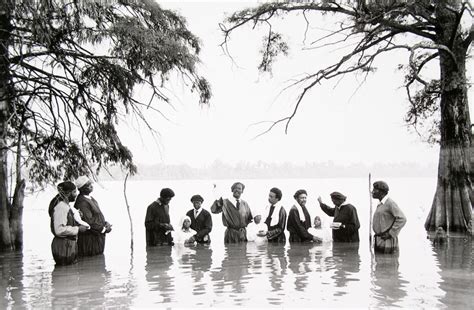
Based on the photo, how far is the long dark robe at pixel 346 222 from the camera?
43.1ft

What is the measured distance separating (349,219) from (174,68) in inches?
201

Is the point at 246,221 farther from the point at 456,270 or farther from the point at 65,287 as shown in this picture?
the point at 65,287

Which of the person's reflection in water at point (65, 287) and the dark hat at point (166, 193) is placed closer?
the person's reflection in water at point (65, 287)

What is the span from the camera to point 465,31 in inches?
672

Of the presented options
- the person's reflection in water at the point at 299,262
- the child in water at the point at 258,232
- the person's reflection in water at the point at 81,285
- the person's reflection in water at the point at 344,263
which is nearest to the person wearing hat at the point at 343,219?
the person's reflection in water at the point at 344,263

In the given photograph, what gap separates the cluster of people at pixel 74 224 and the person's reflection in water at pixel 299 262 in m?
3.83

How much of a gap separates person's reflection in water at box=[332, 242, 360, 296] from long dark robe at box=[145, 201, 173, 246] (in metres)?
3.83

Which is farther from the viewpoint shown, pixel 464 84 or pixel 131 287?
pixel 464 84

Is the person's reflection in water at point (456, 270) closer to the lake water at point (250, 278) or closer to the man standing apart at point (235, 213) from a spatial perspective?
the lake water at point (250, 278)

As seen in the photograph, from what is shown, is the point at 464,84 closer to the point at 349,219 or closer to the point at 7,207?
the point at 349,219

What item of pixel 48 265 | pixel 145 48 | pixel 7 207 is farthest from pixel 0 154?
pixel 145 48

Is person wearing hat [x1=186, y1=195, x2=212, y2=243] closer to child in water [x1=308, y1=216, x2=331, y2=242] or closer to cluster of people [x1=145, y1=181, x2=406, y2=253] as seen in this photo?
cluster of people [x1=145, y1=181, x2=406, y2=253]

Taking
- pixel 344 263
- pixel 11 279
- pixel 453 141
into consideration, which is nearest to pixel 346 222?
pixel 344 263

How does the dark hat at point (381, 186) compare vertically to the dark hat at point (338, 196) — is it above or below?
above
